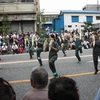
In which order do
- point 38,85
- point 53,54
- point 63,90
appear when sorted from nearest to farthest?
point 63,90, point 38,85, point 53,54

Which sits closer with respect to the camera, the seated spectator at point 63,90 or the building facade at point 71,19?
the seated spectator at point 63,90

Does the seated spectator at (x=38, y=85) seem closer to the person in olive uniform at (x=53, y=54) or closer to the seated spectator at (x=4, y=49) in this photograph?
the person in olive uniform at (x=53, y=54)

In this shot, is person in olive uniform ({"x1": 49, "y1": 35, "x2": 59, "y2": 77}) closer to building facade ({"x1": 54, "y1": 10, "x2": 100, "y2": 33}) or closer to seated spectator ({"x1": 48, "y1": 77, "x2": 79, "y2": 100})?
seated spectator ({"x1": 48, "y1": 77, "x2": 79, "y2": 100})

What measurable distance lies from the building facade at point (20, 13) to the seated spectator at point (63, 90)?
2835 cm

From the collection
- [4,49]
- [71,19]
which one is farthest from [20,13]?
[71,19]

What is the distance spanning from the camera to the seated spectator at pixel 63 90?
6.79ft

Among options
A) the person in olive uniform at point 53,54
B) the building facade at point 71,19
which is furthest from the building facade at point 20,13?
the person in olive uniform at point 53,54

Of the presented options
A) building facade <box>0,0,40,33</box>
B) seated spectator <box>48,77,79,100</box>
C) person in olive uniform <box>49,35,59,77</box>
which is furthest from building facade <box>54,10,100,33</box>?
seated spectator <box>48,77,79,100</box>

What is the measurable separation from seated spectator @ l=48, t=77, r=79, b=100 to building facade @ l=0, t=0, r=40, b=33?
28.4m

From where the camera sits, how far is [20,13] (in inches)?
1190

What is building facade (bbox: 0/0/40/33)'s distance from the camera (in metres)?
30.2

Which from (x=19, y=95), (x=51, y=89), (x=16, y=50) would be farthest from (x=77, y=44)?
(x=51, y=89)

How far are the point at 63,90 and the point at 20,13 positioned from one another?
28848 millimetres

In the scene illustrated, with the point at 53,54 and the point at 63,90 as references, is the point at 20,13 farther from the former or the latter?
the point at 63,90
